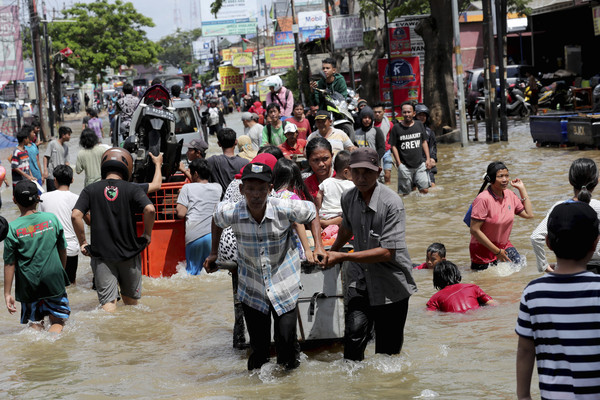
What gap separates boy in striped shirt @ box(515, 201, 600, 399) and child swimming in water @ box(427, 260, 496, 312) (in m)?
4.08

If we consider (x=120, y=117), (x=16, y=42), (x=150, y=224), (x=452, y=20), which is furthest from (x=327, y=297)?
(x=16, y=42)

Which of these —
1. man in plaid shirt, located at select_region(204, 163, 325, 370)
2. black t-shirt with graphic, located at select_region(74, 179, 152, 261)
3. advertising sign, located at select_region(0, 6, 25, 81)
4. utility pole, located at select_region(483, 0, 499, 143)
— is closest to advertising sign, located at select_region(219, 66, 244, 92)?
advertising sign, located at select_region(0, 6, 25, 81)

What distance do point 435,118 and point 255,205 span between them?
2042 centimetres

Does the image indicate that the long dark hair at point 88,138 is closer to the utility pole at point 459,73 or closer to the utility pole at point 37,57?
the utility pole at point 459,73

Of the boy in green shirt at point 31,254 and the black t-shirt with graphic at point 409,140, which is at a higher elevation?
the black t-shirt with graphic at point 409,140

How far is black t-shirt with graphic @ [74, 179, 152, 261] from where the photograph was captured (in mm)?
7652

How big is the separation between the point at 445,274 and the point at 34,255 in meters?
3.63

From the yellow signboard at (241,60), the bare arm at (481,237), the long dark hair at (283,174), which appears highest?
the yellow signboard at (241,60)

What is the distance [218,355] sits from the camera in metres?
7.00

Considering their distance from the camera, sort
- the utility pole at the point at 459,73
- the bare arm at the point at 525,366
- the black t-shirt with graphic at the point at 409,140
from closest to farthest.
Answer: the bare arm at the point at 525,366 < the black t-shirt with graphic at the point at 409,140 < the utility pole at the point at 459,73

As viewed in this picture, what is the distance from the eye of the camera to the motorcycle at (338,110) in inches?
484

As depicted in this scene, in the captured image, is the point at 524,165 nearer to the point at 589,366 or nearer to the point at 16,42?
the point at 589,366

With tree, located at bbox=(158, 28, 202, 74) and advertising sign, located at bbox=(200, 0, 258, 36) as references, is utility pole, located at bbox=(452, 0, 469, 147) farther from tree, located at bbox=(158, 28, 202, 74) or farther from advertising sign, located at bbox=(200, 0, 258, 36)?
tree, located at bbox=(158, 28, 202, 74)

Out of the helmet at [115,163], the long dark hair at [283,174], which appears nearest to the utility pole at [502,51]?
the helmet at [115,163]
